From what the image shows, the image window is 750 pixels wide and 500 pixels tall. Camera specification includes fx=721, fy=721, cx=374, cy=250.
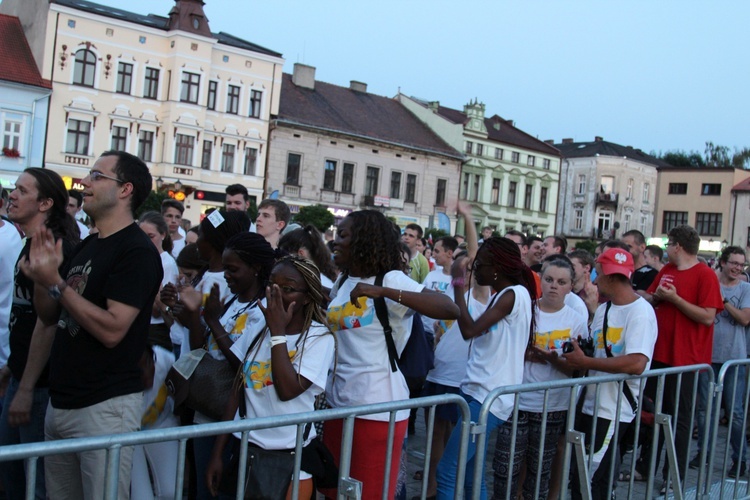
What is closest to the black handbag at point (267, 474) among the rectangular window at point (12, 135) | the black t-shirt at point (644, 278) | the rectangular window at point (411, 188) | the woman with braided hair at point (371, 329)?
the woman with braided hair at point (371, 329)

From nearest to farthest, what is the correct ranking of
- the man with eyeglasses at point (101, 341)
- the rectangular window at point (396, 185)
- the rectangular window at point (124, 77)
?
1. the man with eyeglasses at point (101, 341)
2. the rectangular window at point (124, 77)
3. the rectangular window at point (396, 185)

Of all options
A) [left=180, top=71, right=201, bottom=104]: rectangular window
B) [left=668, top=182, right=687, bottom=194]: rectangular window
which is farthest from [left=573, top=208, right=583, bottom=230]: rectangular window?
[left=180, top=71, right=201, bottom=104]: rectangular window

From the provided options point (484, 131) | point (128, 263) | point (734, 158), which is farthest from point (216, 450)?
point (734, 158)

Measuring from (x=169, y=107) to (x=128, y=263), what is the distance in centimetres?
3383

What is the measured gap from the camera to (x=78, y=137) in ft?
109

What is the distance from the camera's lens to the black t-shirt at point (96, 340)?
303 cm

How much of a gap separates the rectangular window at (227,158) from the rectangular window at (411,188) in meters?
12.3

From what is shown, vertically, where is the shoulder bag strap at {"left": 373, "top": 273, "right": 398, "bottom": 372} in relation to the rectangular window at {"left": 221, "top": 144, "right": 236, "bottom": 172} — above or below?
below

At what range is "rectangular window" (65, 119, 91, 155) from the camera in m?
32.9

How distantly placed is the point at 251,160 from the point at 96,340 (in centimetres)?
3642

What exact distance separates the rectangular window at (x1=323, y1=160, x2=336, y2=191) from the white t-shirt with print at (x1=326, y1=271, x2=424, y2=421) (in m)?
38.3

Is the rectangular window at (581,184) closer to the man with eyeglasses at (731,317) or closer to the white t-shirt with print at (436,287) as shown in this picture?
the man with eyeglasses at (731,317)

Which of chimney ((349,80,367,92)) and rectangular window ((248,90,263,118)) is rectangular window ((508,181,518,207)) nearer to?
chimney ((349,80,367,92))

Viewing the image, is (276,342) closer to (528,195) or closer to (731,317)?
(731,317)
